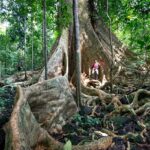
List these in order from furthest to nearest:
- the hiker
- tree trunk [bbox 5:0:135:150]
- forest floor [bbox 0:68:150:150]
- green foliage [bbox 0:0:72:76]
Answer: the hiker
green foliage [bbox 0:0:72:76]
forest floor [bbox 0:68:150:150]
tree trunk [bbox 5:0:135:150]

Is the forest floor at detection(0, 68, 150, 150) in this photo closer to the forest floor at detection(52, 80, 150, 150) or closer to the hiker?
the forest floor at detection(52, 80, 150, 150)

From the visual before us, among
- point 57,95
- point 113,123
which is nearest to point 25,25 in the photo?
point 57,95

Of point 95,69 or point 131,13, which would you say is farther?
point 131,13

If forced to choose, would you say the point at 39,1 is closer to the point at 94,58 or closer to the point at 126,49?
the point at 94,58

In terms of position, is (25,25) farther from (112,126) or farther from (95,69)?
(112,126)

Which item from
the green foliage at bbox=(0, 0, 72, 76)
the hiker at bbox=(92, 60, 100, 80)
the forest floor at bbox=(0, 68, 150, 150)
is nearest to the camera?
the forest floor at bbox=(0, 68, 150, 150)

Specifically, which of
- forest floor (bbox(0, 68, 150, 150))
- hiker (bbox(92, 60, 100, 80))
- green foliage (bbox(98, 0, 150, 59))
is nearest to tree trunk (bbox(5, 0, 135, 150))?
forest floor (bbox(0, 68, 150, 150))

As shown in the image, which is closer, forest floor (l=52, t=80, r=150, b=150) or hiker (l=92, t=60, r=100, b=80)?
forest floor (l=52, t=80, r=150, b=150)

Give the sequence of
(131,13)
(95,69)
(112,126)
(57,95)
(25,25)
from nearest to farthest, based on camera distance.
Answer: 1. (112,126)
2. (57,95)
3. (95,69)
4. (131,13)
5. (25,25)

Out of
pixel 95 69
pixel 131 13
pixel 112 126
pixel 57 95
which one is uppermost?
pixel 131 13

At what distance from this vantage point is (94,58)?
35.3 feet

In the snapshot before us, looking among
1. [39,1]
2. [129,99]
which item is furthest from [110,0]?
[129,99]

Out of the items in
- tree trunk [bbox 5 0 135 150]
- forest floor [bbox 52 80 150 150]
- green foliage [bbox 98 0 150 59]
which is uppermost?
green foliage [bbox 98 0 150 59]

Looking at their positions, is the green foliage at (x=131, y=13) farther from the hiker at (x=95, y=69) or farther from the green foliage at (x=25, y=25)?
the green foliage at (x=25, y=25)
